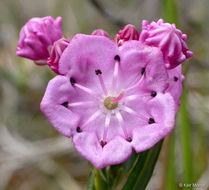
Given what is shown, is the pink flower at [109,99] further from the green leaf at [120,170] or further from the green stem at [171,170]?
the green stem at [171,170]

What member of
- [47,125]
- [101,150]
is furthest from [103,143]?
[47,125]

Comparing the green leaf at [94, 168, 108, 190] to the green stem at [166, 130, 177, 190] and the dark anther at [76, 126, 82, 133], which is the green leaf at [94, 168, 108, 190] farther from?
the green stem at [166, 130, 177, 190]

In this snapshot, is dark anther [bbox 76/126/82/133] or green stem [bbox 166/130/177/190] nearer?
dark anther [bbox 76/126/82/133]

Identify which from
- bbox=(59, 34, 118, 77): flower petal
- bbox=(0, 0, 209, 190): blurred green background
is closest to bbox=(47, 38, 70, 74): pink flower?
bbox=(59, 34, 118, 77): flower petal

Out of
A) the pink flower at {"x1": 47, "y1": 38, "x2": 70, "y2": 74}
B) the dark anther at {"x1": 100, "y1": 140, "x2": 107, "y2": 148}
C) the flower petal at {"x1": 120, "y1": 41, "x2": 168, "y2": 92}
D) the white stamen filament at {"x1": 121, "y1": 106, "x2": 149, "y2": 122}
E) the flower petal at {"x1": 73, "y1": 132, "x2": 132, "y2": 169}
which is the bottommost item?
the dark anther at {"x1": 100, "y1": 140, "x2": 107, "y2": 148}

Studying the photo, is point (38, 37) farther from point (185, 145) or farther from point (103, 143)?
point (185, 145)

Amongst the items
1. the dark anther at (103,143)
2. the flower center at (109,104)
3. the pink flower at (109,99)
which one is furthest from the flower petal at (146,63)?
the dark anther at (103,143)

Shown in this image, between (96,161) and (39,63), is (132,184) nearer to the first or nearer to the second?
(96,161)
